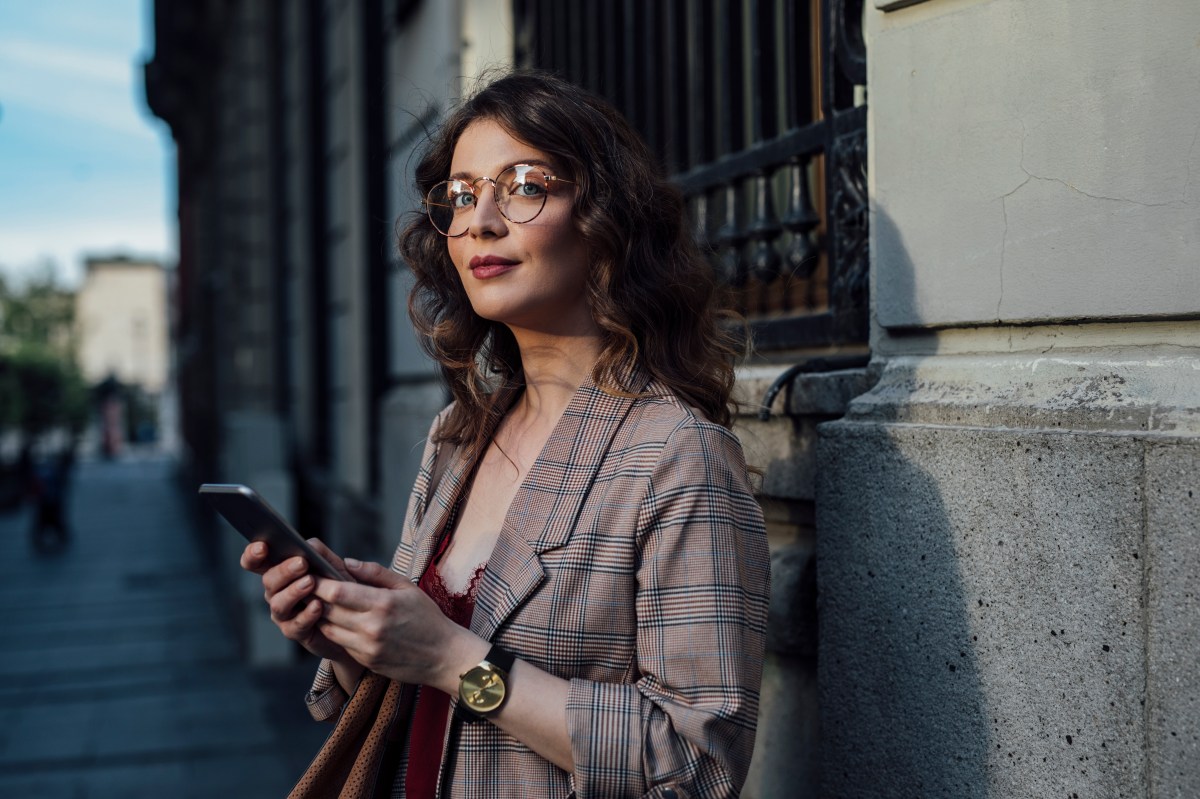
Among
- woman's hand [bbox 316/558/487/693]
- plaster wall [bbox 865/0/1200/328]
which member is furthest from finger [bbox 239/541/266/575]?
plaster wall [bbox 865/0/1200/328]

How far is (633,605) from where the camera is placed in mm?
1737

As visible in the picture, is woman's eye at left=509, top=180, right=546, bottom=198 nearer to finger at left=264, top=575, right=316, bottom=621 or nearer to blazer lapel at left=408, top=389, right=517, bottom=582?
blazer lapel at left=408, top=389, right=517, bottom=582

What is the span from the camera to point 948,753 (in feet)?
6.55

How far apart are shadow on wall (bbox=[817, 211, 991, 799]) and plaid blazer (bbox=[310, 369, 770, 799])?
40 cm

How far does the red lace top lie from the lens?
6.23 feet

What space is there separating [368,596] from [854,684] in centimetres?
101

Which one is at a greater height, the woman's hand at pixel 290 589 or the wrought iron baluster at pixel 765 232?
the wrought iron baluster at pixel 765 232

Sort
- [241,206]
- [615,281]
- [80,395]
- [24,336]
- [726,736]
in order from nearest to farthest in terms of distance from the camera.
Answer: [726,736], [615,281], [241,206], [80,395], [24,336]

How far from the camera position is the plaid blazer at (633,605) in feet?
5.39

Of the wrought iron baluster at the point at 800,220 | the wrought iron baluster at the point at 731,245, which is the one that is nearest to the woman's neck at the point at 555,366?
the wrought iron baluster at the point at 800,220

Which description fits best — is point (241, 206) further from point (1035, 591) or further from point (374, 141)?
point (1035, 591)

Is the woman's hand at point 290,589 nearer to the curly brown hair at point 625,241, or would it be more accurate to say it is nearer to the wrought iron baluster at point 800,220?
the curly brown hair at point 625,241

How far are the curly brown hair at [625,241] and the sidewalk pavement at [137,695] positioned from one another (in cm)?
455

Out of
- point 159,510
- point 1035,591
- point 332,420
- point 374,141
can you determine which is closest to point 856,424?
point 1035,591
